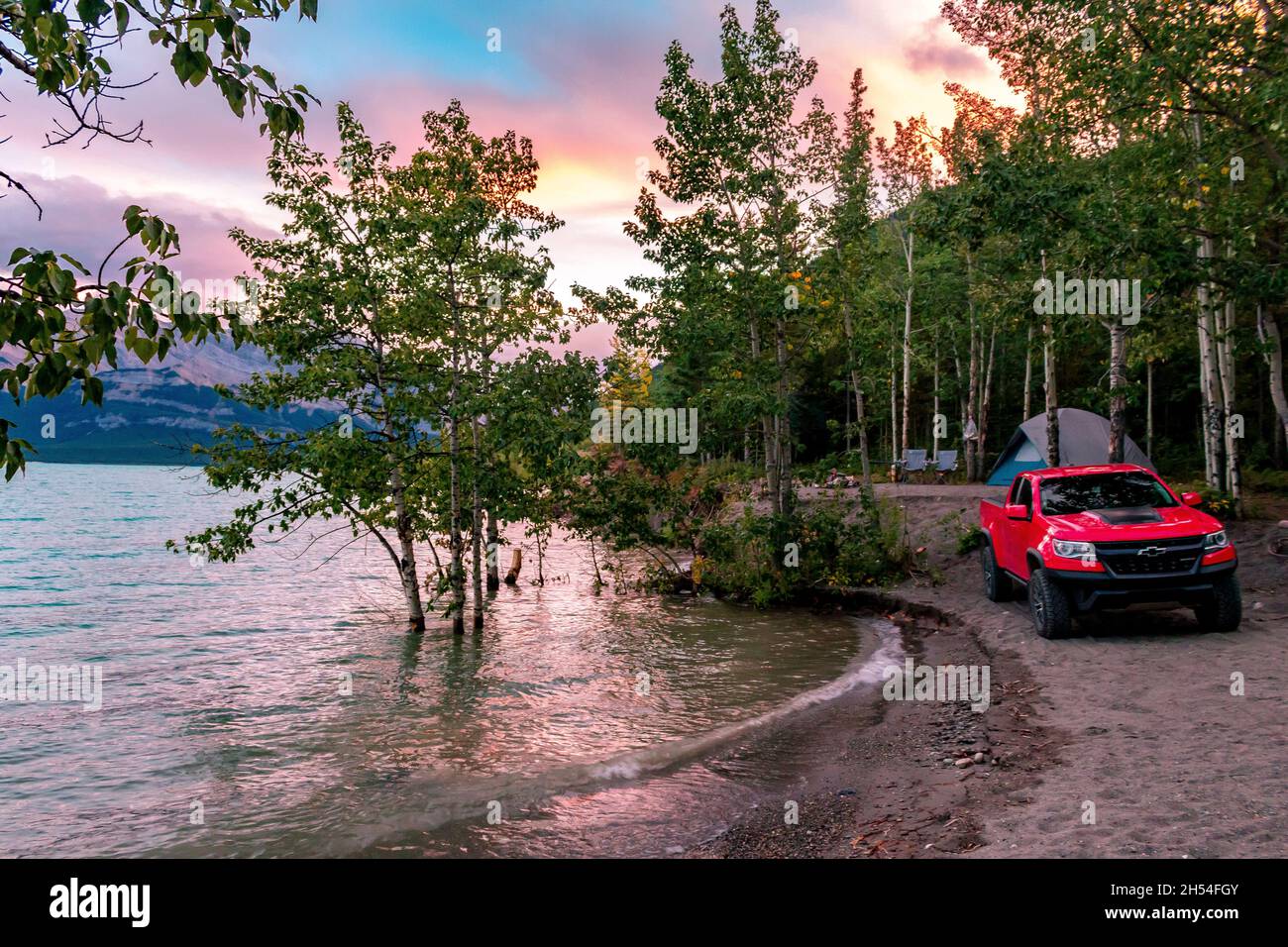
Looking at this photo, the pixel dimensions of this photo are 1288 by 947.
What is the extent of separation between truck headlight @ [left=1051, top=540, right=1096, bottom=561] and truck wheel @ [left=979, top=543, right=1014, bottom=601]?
388cm

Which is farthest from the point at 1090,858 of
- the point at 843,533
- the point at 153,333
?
the point at 843,533

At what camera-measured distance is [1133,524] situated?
438 inches

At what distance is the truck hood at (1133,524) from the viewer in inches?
428

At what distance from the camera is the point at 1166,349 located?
22.7 m

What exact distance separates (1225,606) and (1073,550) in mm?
2226

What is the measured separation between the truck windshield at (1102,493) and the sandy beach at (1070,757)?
1822 mm

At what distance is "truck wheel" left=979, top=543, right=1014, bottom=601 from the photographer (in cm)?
1535

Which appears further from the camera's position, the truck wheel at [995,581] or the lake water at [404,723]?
the truck wheel at [995,581]

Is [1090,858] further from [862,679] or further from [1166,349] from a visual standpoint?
[1166,349]
